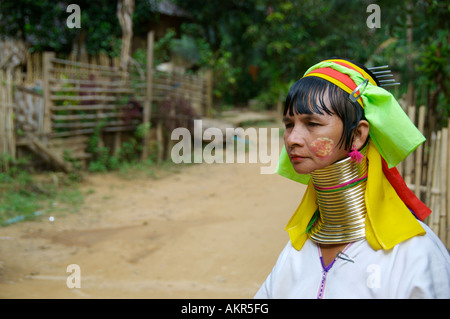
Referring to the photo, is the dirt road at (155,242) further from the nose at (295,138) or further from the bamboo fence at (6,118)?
the nose at (295,138)

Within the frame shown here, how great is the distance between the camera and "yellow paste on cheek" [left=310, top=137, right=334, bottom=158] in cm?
163

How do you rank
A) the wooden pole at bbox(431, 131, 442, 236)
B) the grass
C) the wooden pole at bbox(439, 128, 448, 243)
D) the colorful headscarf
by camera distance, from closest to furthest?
the colorful headscarf
the wooden pole at bbox(439, 128, 448, 243)
the wooden pole at bbox(431, 131, 442, 236)
the grass

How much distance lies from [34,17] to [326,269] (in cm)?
1335

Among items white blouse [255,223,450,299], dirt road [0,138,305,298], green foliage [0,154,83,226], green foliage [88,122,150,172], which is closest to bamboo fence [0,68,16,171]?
green foliage [0,154,83,226]

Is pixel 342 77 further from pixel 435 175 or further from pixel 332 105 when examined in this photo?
pixel 435 175

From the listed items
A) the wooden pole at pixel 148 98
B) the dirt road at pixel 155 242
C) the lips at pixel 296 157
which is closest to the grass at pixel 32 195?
the dirt road at pixel 155 242

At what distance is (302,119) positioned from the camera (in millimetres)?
1655

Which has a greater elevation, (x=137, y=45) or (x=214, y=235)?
(x=137, y=45)

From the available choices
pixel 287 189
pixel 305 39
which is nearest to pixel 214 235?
pixel 287 189
